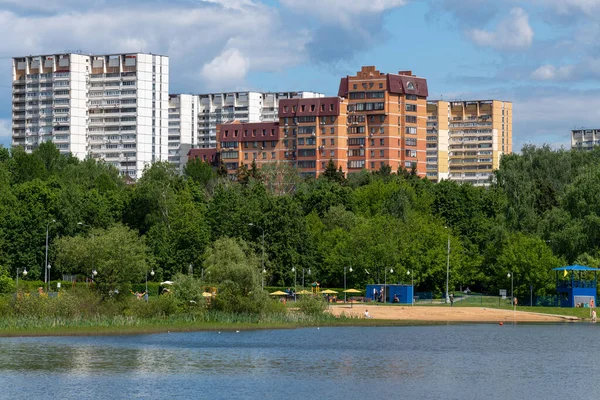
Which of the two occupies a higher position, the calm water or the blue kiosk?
the blue kiosk

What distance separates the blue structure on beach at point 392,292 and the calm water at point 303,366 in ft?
103

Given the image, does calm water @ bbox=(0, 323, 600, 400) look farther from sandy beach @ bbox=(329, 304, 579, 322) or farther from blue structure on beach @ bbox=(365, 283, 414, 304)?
blue structure on beach @ bbox=(365, 283, 414, 304)

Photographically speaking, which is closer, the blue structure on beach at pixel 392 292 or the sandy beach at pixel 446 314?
the sandy beach at pixel 446 314

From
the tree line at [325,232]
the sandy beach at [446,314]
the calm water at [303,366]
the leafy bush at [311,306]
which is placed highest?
the tree line at [325,232]

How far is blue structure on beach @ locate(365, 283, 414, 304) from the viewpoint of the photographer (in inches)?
5157

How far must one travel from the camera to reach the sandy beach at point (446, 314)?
116m

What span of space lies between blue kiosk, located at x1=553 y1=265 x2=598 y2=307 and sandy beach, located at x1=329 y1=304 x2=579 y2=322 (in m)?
6.81

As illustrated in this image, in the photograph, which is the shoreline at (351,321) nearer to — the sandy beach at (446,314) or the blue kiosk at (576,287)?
the sandy beach at (446,314)

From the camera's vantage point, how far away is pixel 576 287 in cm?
12550

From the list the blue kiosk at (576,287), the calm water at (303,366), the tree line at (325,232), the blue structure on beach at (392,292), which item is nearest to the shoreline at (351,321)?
the calm water at (303,366)

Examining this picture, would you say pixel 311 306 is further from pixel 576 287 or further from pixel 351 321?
pixel 576 287

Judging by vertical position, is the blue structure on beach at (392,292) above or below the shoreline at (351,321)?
above

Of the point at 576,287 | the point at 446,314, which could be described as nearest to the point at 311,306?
the point at 446,314

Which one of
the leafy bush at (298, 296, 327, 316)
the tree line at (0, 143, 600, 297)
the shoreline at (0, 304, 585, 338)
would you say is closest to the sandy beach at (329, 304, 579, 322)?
the shoreline at (0, 304, 585, 338)
